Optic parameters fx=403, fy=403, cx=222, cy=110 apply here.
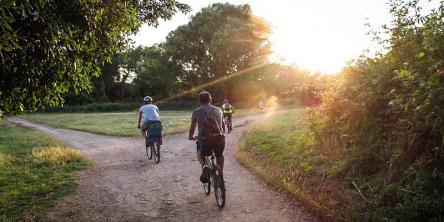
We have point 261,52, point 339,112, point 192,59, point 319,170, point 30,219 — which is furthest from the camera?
point 192,59

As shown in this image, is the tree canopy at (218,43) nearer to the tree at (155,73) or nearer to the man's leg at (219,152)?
the tree at (155,73)

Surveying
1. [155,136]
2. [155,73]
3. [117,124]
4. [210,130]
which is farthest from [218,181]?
[155,73]

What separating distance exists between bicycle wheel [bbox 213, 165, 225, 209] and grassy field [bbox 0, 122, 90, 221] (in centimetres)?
355

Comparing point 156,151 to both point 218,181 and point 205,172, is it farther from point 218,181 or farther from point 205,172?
point 218,181

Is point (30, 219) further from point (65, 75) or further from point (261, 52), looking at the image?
point (261, 52)

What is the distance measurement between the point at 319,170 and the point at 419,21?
163 inches

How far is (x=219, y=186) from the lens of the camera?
8055 mm

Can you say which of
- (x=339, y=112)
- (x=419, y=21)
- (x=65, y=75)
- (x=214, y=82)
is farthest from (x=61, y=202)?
(x=214, y=82)

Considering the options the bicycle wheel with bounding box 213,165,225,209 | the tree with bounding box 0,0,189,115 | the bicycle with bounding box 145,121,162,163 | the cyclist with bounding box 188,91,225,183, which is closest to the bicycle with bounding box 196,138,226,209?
the bicycle wheel with bounding box 213,165,225,209

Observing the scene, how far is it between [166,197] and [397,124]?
5.19 metres

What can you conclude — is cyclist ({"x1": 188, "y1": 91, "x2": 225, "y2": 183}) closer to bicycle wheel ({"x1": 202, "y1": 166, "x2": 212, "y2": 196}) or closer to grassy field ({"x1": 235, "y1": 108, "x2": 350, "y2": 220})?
bicycle wheel ({"x1": 202, "y1": 166, "x2": 212, "y2": 196})

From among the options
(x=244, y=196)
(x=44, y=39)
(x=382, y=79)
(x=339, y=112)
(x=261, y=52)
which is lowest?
(x=244, y=196)

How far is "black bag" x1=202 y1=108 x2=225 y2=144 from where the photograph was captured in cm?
820

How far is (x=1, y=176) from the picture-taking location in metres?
12.1
